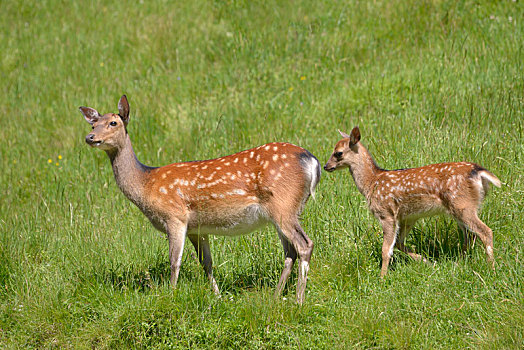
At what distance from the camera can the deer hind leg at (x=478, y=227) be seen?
571cm

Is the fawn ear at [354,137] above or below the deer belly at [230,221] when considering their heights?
above

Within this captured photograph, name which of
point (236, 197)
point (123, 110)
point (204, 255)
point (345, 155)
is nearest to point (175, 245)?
point (204, 255)

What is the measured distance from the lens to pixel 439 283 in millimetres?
5461

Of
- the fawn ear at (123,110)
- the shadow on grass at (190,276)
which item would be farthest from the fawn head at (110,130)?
the shadow on grass at (190,276)

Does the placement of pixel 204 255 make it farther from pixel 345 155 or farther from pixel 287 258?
pixel 345 155

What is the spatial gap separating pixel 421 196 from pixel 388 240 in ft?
1.79

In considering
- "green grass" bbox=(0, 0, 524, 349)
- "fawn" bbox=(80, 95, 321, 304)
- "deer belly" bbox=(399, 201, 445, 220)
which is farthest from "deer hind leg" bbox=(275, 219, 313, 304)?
"deer belly" bbox=(399, 201, 445, 220)

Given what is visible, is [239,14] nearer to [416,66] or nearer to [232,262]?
[416,66]

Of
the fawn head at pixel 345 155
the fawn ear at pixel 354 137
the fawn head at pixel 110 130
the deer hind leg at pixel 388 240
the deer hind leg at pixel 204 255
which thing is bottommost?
the deer hind leg at pixel 204 255

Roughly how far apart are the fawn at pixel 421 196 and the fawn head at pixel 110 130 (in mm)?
2544

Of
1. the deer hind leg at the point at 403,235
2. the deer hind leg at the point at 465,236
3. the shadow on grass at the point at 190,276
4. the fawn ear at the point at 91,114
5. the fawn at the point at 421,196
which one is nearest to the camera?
the fawn at the point at 421,196

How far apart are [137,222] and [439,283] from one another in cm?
391

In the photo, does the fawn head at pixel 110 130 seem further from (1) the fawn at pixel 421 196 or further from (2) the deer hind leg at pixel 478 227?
(2) the deer hind leg at pixel 478 227

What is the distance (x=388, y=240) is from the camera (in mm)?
6207
